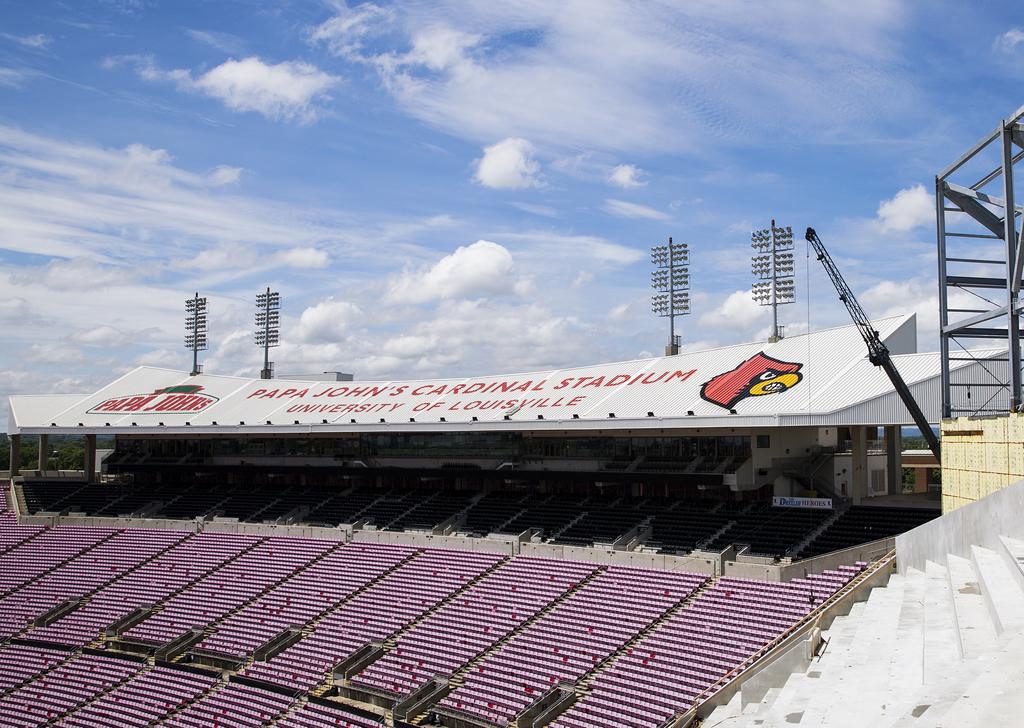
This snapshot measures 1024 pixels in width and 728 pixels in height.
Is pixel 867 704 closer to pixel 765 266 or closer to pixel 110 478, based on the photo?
pixel 765 266

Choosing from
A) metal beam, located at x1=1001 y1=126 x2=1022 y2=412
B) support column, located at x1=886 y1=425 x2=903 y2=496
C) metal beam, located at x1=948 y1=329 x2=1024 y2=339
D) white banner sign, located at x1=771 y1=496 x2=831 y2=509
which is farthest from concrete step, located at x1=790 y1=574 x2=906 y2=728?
support column, located at x1=886 y1=425 x2=903 y2=496

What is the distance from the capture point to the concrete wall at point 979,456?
21.1 m

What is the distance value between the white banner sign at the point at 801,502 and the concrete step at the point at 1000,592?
1843cm

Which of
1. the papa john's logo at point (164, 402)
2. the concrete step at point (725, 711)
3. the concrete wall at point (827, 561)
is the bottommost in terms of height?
the concrete step at point (725, 711)

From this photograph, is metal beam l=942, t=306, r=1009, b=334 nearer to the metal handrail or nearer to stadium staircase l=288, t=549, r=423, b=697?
the metal handrail

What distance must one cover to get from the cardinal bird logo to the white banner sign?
4.26m

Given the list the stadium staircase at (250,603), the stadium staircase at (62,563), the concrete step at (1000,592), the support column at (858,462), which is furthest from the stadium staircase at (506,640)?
the stadium staircase at (62,563)

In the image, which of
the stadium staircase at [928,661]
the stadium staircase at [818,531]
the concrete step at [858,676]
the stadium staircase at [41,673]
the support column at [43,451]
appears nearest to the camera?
the stadium staircase at [928,661]

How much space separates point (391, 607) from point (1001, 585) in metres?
25.6

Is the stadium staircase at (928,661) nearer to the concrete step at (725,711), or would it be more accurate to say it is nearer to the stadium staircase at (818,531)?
the concrete step at (725,711)

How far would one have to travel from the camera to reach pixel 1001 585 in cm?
1287

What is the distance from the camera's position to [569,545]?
36.9m

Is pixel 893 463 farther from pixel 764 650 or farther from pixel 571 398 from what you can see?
pixel 764 650

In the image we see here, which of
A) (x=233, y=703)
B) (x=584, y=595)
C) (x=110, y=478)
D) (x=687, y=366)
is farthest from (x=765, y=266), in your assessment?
(x=110, y=478)
